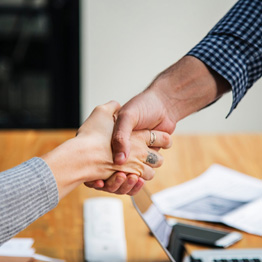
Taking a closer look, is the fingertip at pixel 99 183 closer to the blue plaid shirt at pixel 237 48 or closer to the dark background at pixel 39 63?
the blue plaid shirt at pixel 237 48

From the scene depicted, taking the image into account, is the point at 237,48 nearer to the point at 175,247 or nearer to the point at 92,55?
the point at 175,247

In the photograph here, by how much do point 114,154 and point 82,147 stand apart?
8 centimetres

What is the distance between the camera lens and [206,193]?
1.46m

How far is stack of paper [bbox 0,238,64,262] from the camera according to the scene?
3.58 ft

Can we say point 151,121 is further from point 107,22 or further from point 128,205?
point 107,22

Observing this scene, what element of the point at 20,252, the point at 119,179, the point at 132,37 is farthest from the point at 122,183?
the point at 132,37

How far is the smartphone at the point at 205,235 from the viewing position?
3.97ft

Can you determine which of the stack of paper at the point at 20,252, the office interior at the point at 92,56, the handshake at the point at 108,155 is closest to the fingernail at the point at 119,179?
the handshake at the point at 108,155

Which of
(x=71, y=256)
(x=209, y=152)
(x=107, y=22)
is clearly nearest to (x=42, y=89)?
(x=107, y=22)

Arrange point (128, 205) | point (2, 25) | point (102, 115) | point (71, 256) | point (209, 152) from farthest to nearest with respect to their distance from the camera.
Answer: point (2, 25), point (209, 152), point (128, 205), point (102, 115), point (71, 256)

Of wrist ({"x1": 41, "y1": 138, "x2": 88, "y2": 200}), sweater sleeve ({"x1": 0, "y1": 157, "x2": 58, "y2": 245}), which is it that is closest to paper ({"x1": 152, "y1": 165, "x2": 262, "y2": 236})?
wrist ({"x1": 41, "y1": 138, "x2": 88, "y2": 200})

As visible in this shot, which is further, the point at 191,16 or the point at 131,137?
the point at 191,16

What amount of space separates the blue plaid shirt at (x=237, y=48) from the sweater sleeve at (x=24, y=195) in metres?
0.53

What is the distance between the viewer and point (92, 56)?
120 inches
